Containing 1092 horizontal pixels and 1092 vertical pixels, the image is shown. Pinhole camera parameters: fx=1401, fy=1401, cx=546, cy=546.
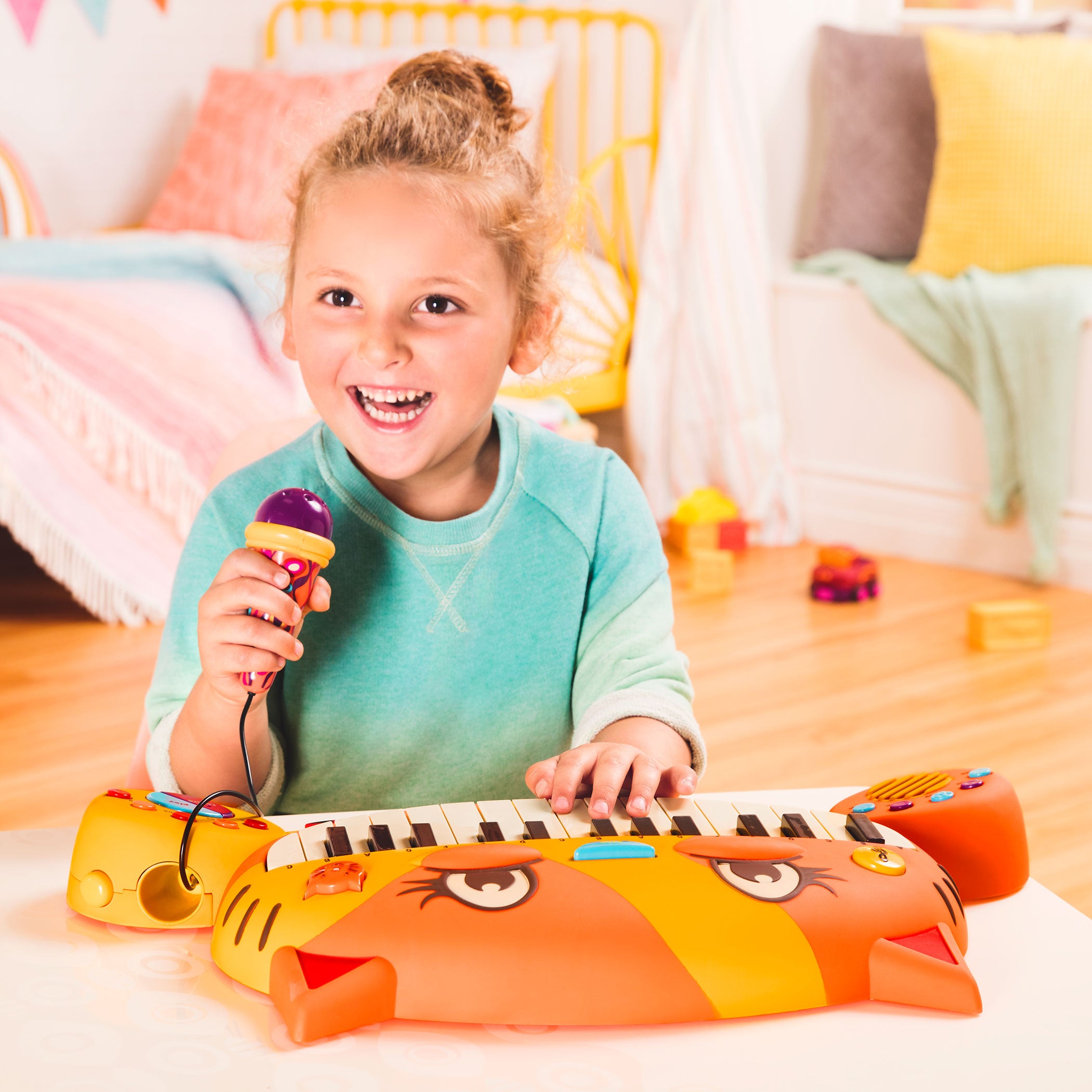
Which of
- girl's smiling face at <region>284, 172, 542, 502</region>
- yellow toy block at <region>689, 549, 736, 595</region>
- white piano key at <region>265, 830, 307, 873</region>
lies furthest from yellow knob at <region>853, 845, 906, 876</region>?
yellow toy block at <region>689, 549, 736, 595</region>

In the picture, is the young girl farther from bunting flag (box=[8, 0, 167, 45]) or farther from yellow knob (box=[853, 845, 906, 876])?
bunting flag (box=[8, 0, 167, 45])

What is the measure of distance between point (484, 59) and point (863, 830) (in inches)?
106

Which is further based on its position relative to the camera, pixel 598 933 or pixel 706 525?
pixel 706 525

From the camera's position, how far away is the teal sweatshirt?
846 millimetres

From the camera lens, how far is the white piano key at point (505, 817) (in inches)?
22.6

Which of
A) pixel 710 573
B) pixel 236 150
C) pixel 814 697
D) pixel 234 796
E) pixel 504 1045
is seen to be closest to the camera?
pixel 504 1045

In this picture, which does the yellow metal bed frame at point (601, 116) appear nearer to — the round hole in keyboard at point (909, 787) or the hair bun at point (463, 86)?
the hair bun at point (463, 86)

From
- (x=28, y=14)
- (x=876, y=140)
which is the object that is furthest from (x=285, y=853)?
(x=28, y=14)

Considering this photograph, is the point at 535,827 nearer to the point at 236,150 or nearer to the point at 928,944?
the point at 928,944

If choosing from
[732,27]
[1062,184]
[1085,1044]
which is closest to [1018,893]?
[1085,1044]

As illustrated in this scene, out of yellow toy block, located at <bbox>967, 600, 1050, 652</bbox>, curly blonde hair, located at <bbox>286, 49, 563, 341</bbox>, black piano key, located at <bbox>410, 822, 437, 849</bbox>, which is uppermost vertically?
curly blonde hair, located at <bbox>286, 49, 563, 341</bbox>

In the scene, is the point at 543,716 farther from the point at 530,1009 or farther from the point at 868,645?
the point at 868,645

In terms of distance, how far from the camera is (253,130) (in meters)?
3.24

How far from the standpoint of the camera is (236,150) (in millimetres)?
3252
